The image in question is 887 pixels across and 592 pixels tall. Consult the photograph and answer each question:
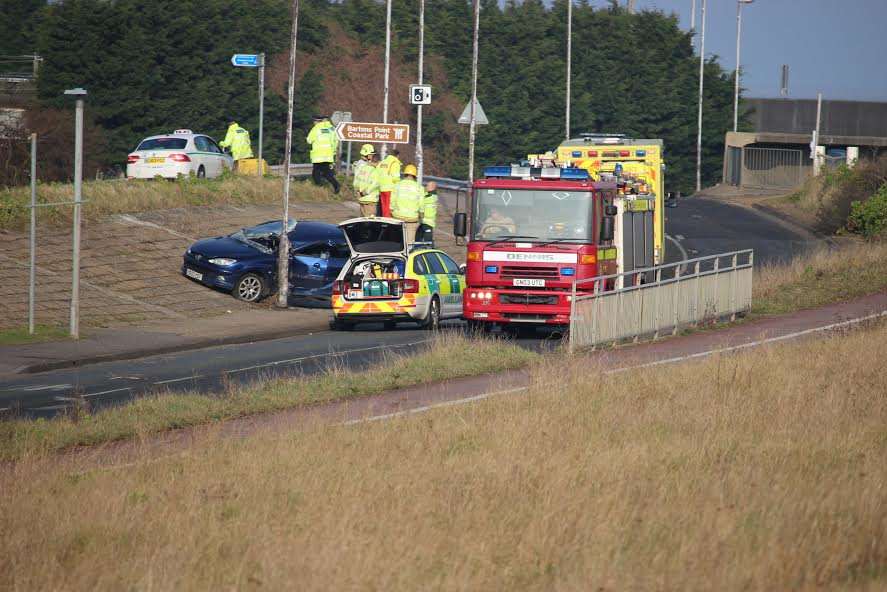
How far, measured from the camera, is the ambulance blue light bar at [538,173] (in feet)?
76.4

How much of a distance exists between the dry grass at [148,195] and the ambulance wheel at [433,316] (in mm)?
8359

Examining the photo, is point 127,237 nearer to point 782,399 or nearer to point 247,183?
point 247,183

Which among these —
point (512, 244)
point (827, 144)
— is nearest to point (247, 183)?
point (512, 244)

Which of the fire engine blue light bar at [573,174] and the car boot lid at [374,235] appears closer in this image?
the fire engine blue light bar at [573,174]

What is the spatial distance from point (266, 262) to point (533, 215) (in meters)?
8.46

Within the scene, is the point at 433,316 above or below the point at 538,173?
below

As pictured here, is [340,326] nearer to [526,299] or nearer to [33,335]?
[526,299]

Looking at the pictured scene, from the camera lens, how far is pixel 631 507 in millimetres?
10023

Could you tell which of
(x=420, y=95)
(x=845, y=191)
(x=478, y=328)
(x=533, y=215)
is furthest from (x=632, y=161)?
(x=845, y=191)

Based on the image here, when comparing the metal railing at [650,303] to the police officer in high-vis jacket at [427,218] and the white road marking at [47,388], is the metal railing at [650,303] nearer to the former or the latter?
the police officer in high-vis jacket at [427,218]

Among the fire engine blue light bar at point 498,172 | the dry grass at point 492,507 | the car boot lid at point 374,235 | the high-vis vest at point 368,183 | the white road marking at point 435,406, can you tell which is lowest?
the white road marking at point 435,406

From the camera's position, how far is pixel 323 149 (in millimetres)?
38594

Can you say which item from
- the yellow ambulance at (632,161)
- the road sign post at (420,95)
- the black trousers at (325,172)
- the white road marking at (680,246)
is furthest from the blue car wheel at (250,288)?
the white road marking at (680,246)

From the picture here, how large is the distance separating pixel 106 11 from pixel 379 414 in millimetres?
44446
